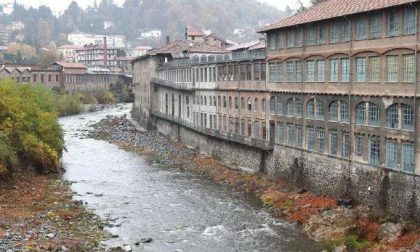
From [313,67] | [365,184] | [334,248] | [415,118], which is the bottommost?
[334,248]

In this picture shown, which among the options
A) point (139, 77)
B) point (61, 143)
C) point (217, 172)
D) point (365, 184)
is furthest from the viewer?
point (139, 77)

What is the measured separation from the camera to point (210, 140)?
Result: 65312 millimetres

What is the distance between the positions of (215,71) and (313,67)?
22.7 m

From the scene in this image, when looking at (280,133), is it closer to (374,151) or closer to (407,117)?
(374,151)

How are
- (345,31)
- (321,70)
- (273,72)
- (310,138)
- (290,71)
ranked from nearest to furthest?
(345,31) → (321,70) → (310,138) → (290,71) → (273,72)

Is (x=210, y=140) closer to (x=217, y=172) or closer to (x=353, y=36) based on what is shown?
(x=217, y=172)

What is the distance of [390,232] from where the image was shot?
32562mm

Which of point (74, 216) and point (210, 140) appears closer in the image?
point (74, 216)

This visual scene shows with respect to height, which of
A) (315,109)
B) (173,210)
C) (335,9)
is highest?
(335,9)

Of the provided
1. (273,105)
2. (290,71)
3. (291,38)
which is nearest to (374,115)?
(290,71)

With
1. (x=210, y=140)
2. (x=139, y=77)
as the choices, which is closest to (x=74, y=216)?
(x=210, y=140)

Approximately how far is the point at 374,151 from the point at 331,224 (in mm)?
5708

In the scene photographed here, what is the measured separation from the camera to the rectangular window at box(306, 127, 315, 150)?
1746 inches

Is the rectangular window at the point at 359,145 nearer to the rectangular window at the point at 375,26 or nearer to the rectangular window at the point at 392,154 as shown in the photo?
the rectangular window at the point at 392,154
